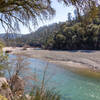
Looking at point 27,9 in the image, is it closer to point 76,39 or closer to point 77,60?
point 77,60

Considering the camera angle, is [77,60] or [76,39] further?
[76,39]

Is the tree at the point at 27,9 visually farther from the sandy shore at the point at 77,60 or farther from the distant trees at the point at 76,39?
the distant trees at the point at 76,39

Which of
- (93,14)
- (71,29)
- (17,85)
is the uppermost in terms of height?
(71,29)

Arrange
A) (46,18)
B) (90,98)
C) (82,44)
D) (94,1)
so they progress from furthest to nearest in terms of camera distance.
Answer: (82,44) < (90,98) < (46,18) < (94,1)

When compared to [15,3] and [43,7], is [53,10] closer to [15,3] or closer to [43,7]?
[43,7]

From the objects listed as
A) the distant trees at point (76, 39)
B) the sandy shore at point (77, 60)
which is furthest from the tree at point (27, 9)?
the distant trees at point (76, 39)

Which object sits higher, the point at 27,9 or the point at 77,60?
the point at 27,9

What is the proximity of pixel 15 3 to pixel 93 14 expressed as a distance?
1.50 metres

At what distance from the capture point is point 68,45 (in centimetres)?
3784

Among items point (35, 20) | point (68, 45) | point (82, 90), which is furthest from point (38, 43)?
point (35, 20)

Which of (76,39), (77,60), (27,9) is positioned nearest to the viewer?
(27,9)

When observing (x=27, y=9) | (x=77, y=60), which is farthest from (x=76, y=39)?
(x=27, y=9)

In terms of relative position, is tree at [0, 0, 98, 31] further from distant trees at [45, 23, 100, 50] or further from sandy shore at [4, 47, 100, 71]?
distant trees at [45, 23, 100, 50]

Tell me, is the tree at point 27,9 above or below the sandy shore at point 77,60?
above
